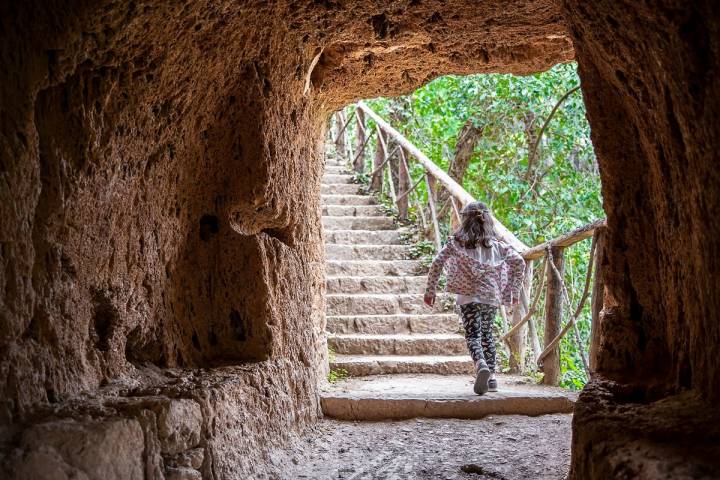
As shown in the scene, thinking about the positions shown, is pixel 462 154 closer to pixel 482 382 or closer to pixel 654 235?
pixel 482 382

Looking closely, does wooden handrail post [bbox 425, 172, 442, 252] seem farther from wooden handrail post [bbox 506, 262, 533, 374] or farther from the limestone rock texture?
the limestone rock texture

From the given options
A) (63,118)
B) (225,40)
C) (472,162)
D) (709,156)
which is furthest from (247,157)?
(472,162)

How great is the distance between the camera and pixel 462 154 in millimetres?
9469

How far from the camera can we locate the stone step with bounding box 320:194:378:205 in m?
10.0

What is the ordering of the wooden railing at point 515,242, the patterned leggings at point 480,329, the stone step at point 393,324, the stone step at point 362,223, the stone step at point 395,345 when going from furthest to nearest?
the stone step at point 362,223, the stone step at point 393,324, the stone step at point 395,345, the patterned leggings at point 480,329, the wooden railing at point 515,242

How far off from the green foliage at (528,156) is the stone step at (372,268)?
32 cm

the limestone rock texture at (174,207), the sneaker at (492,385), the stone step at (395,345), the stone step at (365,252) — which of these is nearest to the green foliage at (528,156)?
the stone step at (365,252)

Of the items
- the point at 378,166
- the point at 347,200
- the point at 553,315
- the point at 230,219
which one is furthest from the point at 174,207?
the point at 378,166

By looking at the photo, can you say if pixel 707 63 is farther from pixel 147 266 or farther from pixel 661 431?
pixel 147 266

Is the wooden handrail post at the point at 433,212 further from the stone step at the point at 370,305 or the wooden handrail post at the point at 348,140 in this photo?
the wooden handrail post at the point at 348,140

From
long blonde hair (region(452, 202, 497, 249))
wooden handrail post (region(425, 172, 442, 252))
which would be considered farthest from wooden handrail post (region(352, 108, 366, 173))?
long blonde hair (region(452, 202, 497, 249))

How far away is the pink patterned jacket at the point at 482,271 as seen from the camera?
5.44m

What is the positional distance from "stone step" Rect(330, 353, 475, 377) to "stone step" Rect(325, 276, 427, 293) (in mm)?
1263

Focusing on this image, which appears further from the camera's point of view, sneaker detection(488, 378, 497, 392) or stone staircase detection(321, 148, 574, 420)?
sneaker detection(488, 378, 497, 392)
